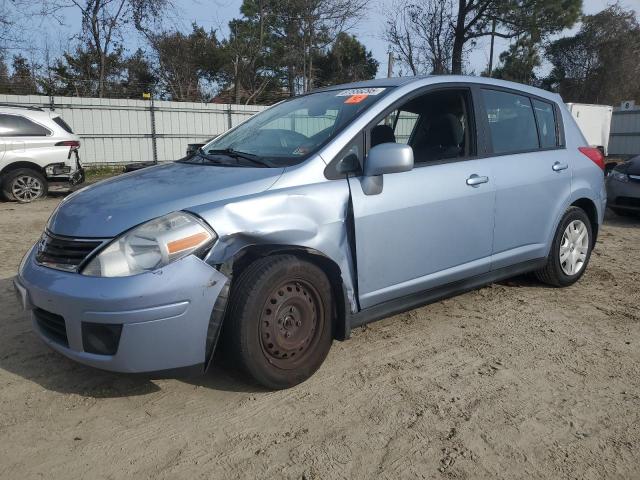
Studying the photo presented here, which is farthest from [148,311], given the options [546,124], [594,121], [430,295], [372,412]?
[594,121]

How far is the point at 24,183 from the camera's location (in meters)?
9.81

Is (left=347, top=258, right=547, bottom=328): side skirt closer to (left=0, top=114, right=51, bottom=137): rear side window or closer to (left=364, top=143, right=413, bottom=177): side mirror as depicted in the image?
(left=364, top=143, right=413, bottom=177): side mirror

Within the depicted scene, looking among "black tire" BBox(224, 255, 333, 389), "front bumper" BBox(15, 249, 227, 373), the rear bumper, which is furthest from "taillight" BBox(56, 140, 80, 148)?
"black tire" BBox(224, 255, 333, 389)

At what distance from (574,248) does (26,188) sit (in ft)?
30.3

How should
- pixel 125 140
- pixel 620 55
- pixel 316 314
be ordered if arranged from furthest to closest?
pixel 620 55 → pixel 125 140 → pixel 316 314

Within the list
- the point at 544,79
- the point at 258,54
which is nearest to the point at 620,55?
the point at 544,79

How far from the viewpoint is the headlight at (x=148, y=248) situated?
8.08ft

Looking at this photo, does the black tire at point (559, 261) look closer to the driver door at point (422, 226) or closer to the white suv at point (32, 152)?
the driver door at point (422, 226)

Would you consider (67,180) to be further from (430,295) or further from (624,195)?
Result: (624,195)

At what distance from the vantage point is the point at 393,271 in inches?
127

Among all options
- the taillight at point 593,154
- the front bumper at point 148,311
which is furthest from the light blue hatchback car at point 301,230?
the taillight at point 593,154

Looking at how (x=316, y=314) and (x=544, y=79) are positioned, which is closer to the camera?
(x=316, y=314)

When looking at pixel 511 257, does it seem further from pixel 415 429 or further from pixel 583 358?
pixel 415 429

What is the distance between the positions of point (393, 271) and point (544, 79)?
133 feet
